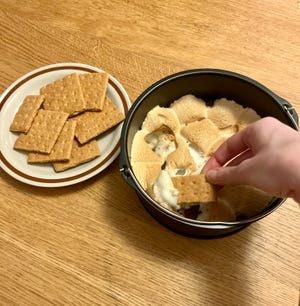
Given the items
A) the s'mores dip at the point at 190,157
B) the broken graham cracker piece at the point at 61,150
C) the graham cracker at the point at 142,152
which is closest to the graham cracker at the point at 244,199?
the s'mores dip at the point at 190,157

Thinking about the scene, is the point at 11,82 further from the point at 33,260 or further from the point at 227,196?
the point at 227,196

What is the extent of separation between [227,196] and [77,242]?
0.22 m

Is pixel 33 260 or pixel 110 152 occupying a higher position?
pixel 110 152

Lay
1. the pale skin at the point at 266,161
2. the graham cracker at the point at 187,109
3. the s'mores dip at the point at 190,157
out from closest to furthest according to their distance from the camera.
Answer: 1. the pale skin at the point at 266,161
2. the s'mores dip at the point at 190,157
3. the graham cracker at the point at 187,109

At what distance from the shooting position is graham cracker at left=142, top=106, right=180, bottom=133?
70 cm

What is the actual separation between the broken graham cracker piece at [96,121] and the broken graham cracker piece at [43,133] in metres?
0.03

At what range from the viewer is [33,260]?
652 mm

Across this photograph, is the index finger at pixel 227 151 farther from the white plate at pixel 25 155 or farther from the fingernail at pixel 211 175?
the white plate at pixel 25 155

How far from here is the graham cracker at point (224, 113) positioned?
0.71 metres

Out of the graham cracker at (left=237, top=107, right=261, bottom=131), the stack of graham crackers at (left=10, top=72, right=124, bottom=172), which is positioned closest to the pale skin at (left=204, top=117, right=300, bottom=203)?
the graham cracker at (left=237, top=107, right=261, bottom=131)

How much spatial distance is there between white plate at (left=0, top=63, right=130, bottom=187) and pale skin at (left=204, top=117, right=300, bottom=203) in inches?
6.9

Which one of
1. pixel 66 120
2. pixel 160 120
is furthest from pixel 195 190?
pixel 66 120

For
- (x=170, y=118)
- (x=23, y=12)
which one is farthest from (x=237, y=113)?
(x=23, y=12)

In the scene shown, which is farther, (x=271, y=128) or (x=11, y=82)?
(x=11, y=82)
